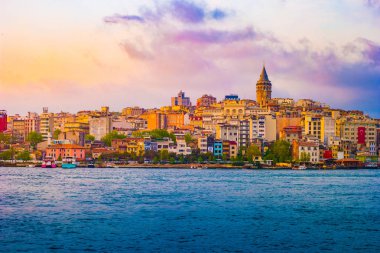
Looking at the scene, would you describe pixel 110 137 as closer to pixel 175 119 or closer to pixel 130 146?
pixel 130 146

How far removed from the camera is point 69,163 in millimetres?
64188

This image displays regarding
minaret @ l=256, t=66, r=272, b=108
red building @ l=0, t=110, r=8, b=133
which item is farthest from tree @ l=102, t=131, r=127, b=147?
minaret @ l=256, t=66, r=272, b=108

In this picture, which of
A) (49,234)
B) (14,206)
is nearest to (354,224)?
(49,234)

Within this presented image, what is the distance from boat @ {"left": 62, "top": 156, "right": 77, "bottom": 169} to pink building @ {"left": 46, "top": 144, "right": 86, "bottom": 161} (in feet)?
3.39

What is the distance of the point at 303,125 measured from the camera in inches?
3317

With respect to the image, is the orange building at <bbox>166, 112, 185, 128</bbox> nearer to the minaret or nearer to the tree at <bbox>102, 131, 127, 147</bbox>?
the minaret

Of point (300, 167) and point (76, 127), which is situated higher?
point (76, 127)

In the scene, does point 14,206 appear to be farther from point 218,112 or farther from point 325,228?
point 218,112

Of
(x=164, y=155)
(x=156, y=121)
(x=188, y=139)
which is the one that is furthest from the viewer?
(x=156, y=121)

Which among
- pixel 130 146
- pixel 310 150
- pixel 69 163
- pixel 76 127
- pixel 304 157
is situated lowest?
pixel 69 163

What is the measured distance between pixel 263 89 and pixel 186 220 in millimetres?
87208

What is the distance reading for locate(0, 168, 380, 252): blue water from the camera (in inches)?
657

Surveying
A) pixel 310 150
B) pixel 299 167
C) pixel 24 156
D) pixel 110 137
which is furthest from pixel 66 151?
pixel 310 150

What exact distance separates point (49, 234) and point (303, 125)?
68.2 meters
